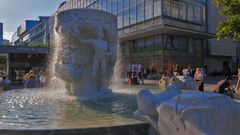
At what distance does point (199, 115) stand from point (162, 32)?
122ft

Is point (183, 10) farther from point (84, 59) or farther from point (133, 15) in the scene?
point (84, 59)

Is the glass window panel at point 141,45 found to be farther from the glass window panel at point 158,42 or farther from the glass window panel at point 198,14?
the glass window panel at point 198,14

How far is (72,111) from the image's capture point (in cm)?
819

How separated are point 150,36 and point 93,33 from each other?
32965 mm

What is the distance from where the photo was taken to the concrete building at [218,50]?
5178cm

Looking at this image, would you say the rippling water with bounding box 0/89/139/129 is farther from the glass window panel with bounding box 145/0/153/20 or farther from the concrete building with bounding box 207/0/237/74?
the concrete building with bounding box 207/0/237/74

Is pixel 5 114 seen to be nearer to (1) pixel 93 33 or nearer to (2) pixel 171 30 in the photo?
(1) pixel 93 33

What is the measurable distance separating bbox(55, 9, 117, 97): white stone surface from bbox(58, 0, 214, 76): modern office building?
27.7 meters

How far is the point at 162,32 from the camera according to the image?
41.8 m

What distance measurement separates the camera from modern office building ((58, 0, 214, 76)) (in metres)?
41.6

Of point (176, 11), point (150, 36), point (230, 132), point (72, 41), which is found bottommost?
point (230, 132)

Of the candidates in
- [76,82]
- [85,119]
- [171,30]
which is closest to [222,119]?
[85,119]

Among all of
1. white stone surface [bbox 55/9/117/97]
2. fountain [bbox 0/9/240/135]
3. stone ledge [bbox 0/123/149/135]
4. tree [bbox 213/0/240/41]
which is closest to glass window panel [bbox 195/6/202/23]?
tree [bbox 213/0/240/41]

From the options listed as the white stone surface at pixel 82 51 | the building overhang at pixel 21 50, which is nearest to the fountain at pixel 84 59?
the white stone surface at pixel 82 51
